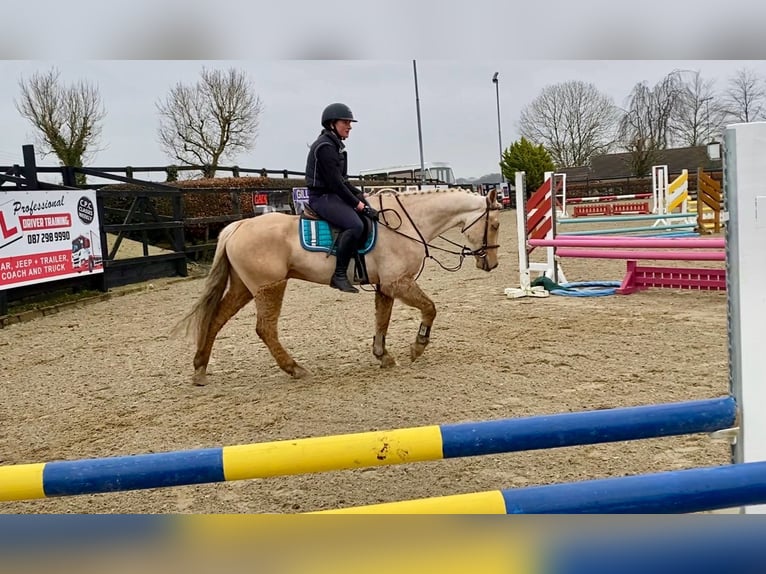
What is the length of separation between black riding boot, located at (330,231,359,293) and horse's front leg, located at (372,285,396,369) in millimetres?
320

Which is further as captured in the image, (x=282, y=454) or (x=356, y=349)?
(x=356, y=349)

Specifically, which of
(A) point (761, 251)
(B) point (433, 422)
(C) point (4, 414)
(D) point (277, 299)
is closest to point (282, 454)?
(A) point (761, 251)

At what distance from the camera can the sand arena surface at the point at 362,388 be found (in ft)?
9.31

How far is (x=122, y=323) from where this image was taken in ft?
25.6

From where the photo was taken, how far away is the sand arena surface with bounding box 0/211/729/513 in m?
2.84

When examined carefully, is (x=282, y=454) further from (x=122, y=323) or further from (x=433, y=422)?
(x=122, y=323)

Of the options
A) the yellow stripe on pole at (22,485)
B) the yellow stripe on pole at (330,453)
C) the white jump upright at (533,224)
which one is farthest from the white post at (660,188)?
the yellow stripe on pole at (22,485)

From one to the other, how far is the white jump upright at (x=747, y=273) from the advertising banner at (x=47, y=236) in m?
8.57

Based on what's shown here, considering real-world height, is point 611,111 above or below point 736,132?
above

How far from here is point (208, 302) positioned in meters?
4.97

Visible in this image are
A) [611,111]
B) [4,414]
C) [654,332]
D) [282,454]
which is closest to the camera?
[282,454]

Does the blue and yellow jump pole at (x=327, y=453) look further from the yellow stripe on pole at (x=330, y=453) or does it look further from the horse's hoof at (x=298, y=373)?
the horse's hoof at (x=298, y=373)

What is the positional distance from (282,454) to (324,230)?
3600 mm

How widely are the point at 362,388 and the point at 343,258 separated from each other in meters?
1.04
